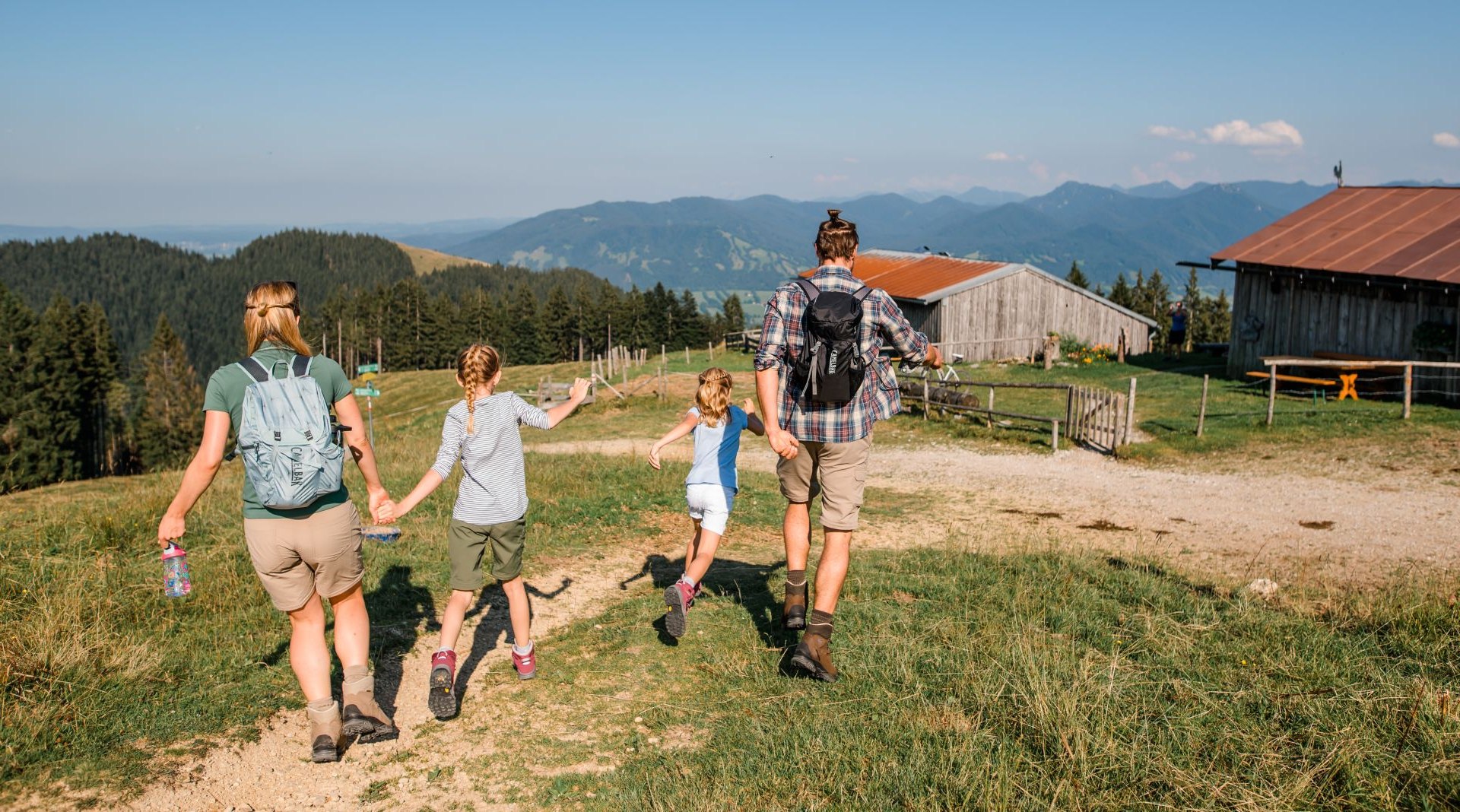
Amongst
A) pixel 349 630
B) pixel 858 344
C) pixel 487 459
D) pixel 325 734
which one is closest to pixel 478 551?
pixel 487 459

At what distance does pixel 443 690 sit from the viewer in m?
4.98

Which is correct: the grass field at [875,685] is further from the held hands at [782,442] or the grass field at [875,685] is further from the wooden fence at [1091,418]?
the wooden fence at [1091,418]

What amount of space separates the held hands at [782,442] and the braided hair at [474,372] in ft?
5.43

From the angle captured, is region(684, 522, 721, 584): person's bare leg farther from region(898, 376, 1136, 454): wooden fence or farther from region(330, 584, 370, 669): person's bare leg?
region(898, 376, 1136, 454): wooden fence

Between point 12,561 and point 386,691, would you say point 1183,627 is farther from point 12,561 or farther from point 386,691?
point 12,561

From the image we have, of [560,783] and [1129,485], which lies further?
[1129,485]

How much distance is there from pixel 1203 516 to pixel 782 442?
29.4 ft

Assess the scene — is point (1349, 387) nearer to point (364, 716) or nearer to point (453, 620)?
point (453, 620)

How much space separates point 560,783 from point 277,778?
54.5 inches

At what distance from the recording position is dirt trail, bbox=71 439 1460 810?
4.32 m

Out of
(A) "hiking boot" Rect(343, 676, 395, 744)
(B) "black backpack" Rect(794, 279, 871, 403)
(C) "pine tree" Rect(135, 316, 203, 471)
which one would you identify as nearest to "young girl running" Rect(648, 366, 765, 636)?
(B) "black backpack" Rect(794, 279, 871, 403)

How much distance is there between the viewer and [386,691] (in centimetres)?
541

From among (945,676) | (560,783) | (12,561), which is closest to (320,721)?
(560,783)

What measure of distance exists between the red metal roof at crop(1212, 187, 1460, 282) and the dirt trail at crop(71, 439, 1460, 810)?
10.4 meters
